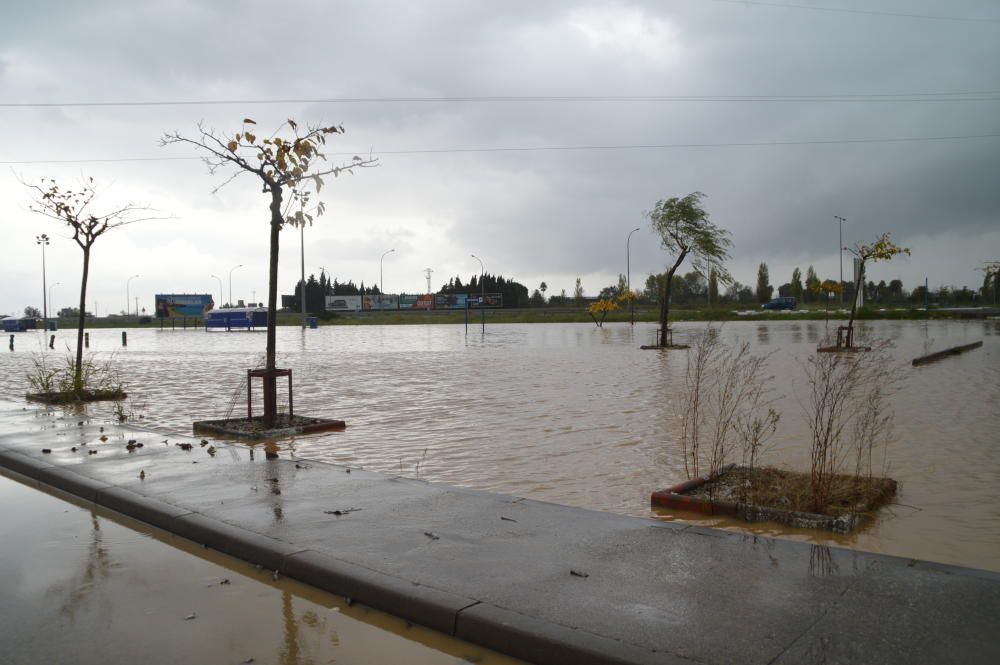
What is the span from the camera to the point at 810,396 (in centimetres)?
1501

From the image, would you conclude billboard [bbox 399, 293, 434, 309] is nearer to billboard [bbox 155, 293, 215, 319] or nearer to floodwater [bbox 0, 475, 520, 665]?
billboard [bbox 155, 293, 215, 319]

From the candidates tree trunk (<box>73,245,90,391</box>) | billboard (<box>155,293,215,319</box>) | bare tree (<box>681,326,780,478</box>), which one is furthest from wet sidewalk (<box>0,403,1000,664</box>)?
billboard (<box>155,293,215,319</box>)

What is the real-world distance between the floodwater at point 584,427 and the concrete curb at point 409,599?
2.77 metres

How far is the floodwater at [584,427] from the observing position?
22.6 feet

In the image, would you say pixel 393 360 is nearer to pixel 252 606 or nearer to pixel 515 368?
pixel 515 368

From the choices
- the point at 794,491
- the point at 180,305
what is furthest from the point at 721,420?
the point at 180,305

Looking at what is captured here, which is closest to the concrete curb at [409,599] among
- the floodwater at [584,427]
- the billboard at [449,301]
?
the floodwater at [584,427]

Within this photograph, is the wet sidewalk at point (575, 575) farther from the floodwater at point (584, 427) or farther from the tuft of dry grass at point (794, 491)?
the tuft of dry grass at point (794, 491)

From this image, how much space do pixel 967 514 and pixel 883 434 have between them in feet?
14.4

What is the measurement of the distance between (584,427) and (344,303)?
116m

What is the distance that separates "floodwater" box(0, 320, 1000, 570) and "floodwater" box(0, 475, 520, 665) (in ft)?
10.1

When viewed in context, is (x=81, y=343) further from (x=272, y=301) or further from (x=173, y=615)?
(x=173, y=615)

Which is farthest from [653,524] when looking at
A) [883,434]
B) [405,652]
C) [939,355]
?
[939,355]

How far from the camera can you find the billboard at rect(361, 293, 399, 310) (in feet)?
413
